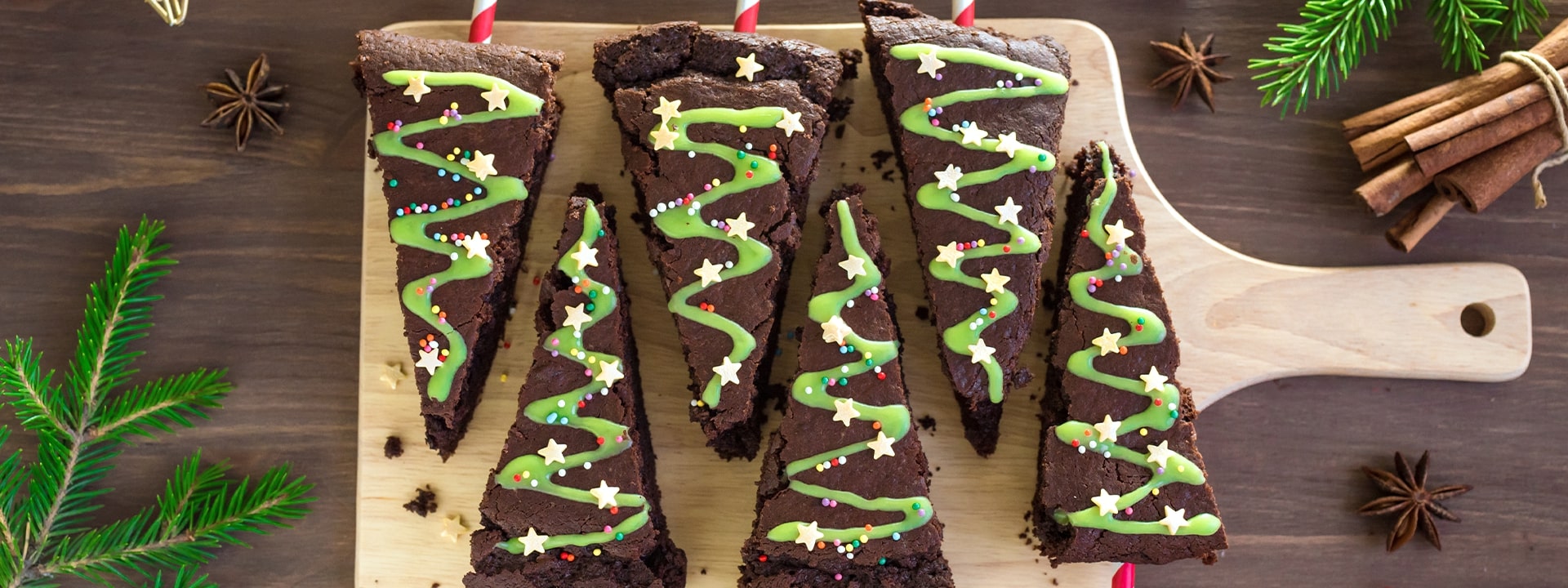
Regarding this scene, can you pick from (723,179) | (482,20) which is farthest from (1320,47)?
(482,20)

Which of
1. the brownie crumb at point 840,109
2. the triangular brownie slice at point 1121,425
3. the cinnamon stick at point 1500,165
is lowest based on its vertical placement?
the triangular brownie slice at point 1121,425

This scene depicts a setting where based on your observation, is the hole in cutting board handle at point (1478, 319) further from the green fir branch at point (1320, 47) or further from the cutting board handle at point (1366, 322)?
the green fir branch at point (1320, 47)

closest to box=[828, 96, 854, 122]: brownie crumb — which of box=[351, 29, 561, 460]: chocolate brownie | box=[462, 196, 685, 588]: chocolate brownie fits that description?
box=[462, 196, 685, 588]: chocolate brownie

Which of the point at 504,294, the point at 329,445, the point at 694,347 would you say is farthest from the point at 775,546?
the point at 329,445

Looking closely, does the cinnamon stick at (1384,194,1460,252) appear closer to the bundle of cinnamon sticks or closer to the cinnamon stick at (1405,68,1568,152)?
the bundle of cinnamon sticks

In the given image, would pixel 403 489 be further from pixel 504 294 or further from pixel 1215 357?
pixel 1215 357

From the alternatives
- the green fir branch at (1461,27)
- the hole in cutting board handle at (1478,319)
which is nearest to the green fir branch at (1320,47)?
the green fir branch at (1461,27)

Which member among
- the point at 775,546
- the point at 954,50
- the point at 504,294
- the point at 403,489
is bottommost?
the point at 403,489
